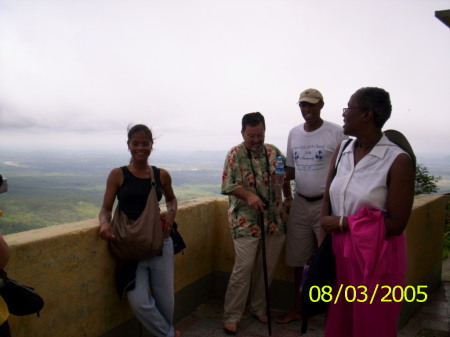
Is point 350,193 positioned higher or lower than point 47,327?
higher

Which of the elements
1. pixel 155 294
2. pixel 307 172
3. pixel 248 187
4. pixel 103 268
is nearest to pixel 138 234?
pixel 103 268

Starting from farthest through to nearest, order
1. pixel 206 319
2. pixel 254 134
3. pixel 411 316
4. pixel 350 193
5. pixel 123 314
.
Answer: pixel 411 316
pixel 206 319
pixel 254 134
pixel 123 314
pixel 350 193

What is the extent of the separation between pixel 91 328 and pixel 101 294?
0.24m

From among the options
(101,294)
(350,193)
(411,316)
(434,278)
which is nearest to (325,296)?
(350,193)

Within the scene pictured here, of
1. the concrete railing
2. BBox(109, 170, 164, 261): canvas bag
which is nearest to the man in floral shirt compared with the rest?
the concrete railing

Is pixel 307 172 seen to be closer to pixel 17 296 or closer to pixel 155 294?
pixel 155 294

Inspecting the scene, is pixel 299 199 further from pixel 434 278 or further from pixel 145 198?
pixel 434 278

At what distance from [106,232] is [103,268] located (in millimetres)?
323

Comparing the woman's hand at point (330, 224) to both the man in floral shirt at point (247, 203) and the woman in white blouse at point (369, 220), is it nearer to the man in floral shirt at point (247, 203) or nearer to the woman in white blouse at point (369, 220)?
the woman in white blouse at point (369, 220)

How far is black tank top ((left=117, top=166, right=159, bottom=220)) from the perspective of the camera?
2982 millimetres

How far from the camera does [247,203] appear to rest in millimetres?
3656

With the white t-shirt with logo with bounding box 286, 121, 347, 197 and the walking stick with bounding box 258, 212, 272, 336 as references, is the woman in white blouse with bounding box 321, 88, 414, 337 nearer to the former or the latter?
the white t-shirt with logo with bounding box 286, 121, 347, 197

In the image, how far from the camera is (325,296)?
2.53 m

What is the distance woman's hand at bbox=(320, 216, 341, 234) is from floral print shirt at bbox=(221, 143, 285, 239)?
1195 mm
